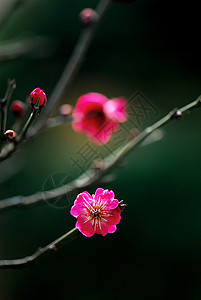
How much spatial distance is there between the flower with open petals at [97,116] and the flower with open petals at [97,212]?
1.44ft

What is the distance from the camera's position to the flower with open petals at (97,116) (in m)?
0.95

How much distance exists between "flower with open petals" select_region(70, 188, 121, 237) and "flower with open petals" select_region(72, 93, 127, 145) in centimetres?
44

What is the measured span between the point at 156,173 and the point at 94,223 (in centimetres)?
139

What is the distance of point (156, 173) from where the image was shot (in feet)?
6.09

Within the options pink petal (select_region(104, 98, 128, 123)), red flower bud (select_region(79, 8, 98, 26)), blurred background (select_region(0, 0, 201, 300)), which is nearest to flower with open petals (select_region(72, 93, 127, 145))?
pink petal (select_region(104, 98, 128, 123))

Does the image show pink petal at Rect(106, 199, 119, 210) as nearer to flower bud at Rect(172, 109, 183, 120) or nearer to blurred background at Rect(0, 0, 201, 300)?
flower bud at Rect(172, 109, 183, 120)

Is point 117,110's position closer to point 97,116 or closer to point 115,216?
point 97,116

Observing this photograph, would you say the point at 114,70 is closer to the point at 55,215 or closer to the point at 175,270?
the point at 55,215

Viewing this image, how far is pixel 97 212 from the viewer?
1.65 ft

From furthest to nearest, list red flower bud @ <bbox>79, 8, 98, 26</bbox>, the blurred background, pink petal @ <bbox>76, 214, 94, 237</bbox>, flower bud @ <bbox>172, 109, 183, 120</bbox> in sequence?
the blurred background, red flower bud @ <bbox>79, 8, 98, 26</bbox>, flower bud @ <bbox>172, 109, 183, 120</bbox>, pink petal @ <bbox>76, 214, 94, 237</bbox>

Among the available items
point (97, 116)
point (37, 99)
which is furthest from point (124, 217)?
point (37, 99)

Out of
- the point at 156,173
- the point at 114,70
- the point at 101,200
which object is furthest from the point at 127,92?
the point at 101,200

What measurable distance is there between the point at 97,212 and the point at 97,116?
503mm

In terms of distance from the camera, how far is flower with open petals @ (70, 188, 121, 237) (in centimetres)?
49
